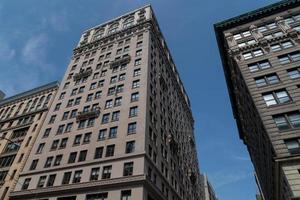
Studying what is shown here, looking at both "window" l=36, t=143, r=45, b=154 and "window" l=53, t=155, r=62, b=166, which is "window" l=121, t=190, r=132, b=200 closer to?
"window" l=53, t=155, r=62, b=166

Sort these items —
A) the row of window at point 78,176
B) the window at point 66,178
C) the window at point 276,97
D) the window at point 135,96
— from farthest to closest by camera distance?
the window at point 135,96 → the window at point 66,178 → the row of window at point 78,176 → the window at point 276,97

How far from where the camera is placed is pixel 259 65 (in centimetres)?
3872

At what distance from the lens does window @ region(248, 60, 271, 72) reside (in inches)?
1494

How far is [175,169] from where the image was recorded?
50.1 metres

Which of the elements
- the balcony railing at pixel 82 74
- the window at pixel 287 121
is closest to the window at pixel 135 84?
the balcony railing at pixel 82 74

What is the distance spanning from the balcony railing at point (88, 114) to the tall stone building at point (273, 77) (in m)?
25.7

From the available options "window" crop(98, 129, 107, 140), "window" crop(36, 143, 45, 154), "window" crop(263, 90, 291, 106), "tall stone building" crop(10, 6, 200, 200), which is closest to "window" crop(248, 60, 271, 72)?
"window" crop(263, 90, 291, 106)

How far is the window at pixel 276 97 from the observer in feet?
105

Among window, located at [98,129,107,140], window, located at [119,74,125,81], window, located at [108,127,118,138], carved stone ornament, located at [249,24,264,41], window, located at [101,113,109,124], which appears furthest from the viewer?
window, located at [119,74,125,81]

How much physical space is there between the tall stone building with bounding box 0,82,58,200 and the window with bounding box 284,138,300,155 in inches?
1565

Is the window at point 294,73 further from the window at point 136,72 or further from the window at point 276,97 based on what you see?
the window at point 136,72

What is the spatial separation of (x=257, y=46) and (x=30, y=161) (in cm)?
4417

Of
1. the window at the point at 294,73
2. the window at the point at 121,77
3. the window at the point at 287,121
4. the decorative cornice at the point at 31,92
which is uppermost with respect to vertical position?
the decorative cornice at the point at 31,92

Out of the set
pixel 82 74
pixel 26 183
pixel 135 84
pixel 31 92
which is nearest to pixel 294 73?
pixel 135 84
